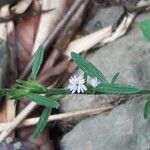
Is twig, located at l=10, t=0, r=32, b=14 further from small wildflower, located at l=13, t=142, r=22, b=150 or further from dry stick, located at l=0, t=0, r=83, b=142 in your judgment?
small wildflower, located at l=13, t=142, r=22, b=150

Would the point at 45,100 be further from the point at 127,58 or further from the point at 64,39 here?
the point at 64,39

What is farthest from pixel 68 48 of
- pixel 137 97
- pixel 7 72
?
pixel 137 97

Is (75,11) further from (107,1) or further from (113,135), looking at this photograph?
(113,135)

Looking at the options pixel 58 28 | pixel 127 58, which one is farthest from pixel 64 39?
pixel 127 58

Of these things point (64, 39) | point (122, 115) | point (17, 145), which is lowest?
point (17, 145)

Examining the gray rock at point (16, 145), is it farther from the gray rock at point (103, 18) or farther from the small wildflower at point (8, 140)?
the gray rock at point (103, 18)

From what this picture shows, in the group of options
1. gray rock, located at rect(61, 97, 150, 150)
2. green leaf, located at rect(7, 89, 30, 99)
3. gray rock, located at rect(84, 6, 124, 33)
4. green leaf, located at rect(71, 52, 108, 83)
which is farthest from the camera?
gray rock, located at rect(84, 6, 124, 33)

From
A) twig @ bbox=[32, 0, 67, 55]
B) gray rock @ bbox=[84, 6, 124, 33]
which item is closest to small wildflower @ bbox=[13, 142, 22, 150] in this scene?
twig @ bbox=[32, 0, 67, 55]
